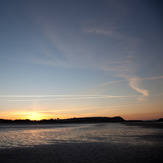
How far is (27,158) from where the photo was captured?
629 inches

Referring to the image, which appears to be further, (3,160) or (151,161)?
(3,160)

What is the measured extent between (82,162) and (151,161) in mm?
5929

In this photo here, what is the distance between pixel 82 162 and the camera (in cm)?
1429

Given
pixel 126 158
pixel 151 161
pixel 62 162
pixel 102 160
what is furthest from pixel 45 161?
pixel 151 161

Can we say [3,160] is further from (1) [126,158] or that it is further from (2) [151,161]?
(2) [151,161]

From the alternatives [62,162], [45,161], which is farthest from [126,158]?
[45,161]

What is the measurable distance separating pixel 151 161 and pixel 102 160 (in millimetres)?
4194

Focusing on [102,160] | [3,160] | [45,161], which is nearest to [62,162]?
[45,161]

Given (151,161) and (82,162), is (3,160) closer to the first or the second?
(82,162)

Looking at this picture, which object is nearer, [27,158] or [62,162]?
[62,162]

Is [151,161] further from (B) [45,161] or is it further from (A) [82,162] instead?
(B) [45,161]

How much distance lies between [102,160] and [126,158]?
7.94ft

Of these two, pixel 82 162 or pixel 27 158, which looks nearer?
pixel 82 162

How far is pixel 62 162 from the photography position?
47.0 feet
